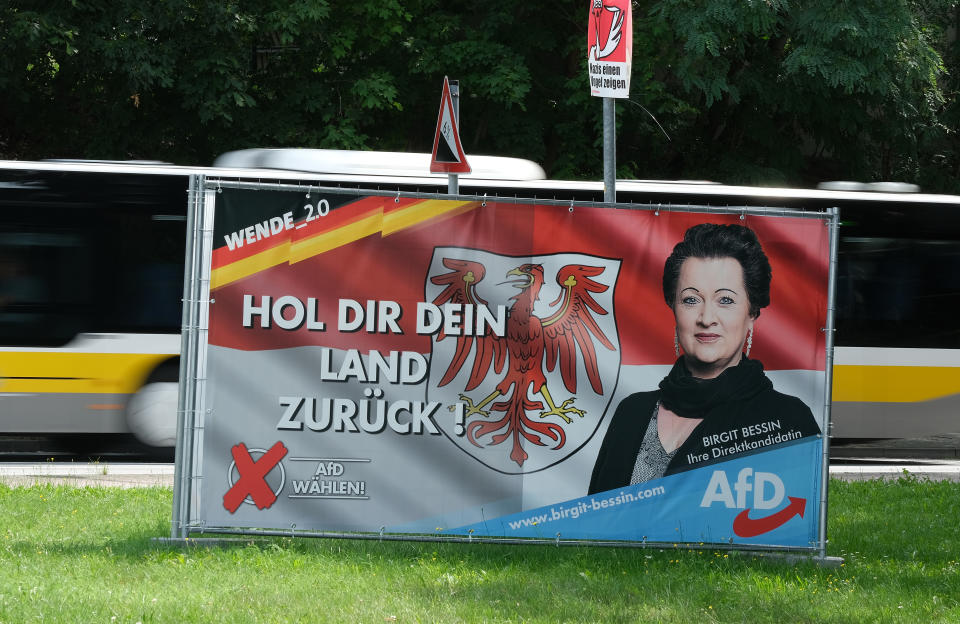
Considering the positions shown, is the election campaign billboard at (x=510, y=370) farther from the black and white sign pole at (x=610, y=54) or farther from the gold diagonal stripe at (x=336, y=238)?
the black and white sign pole at (x=610, y=54)

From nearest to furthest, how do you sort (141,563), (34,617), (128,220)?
(34,617) → (141,563) → (128,220)

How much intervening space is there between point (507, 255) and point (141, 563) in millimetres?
2694

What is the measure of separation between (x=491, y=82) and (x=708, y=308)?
12.6 metres

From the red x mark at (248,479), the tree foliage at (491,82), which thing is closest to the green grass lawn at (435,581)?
the red x mark at (248,479)

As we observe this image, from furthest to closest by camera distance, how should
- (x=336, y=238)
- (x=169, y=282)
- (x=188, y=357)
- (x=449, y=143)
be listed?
(x=169, y=282)
(x=449, y=143)
(x=336, y=238)
(x=188, y=357)

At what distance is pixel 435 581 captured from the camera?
5902 mm

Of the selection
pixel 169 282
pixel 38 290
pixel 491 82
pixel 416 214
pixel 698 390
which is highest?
pixel 491 82

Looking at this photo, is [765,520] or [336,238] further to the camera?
[765,520]

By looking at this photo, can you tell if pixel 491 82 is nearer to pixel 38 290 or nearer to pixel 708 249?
pixel 38 290

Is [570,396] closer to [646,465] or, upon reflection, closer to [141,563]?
[646,465]

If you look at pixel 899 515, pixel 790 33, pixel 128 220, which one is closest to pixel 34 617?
pixel 899 515

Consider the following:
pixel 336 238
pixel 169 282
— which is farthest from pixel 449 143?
pixel 169 282

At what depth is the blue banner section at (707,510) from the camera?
6453 mm

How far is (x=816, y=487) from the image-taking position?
656 centimetres
